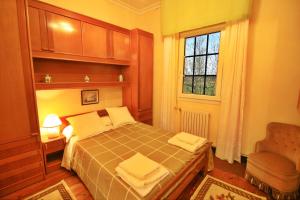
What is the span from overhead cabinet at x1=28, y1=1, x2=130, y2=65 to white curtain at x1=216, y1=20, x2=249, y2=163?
189 centimetres

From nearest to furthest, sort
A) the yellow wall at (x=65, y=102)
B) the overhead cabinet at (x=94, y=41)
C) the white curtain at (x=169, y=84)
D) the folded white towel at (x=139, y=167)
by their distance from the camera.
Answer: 1. the folded white towel at (x=139, y=167)
2. the yellow wall at (x=65, y=102)
3. the overhead cabinet at (x=94, y=41)
4. the white curtain at (x=169, y=84)

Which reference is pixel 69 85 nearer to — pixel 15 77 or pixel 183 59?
pixel 15 77

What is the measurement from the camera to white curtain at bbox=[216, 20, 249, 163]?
2.14 metres

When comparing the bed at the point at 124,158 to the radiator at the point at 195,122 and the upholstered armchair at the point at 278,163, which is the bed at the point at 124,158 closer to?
the upholstered armchair at the point at 278,163

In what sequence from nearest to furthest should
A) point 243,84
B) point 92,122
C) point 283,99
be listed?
point 283,99
point 243,84
point 92,122

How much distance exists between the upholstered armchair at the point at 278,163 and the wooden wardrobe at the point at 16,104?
2.77 meters

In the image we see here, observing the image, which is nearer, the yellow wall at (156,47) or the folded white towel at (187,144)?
the folded white towel at (187,144)

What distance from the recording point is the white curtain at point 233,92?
2.14 meters

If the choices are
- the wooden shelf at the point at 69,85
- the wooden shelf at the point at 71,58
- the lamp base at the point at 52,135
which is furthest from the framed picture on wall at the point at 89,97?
the lamp base at the point at 52,135

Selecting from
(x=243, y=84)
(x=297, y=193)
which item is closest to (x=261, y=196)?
(x=297, y=193)

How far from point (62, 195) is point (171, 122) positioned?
7.09 feet

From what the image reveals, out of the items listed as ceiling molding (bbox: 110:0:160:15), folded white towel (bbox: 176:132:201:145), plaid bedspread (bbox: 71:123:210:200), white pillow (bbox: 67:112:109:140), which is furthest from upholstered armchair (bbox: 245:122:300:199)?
ceiling molding (bbox: 110:0:160:15)

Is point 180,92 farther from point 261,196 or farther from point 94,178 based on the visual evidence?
point 94,178

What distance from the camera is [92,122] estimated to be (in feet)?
7.71
